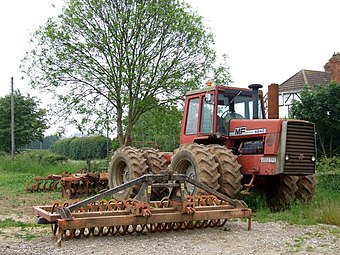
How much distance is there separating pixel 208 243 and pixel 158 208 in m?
1.10

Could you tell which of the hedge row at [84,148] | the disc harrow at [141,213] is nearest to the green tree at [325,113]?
the disc harrow at [141,213]

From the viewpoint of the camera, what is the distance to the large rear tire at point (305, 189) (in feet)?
34.9

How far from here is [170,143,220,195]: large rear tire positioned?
9.38m

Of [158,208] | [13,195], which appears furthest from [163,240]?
[13,195]

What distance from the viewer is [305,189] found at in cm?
1070

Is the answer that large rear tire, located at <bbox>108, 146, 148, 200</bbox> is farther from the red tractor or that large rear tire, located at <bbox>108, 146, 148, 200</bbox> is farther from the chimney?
the chimney

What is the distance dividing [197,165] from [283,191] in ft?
7.13

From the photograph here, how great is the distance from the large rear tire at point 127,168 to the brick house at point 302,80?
61.1ft

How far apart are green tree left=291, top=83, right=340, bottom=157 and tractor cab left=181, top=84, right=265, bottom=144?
9716 millimetres

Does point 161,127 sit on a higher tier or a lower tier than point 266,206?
higher

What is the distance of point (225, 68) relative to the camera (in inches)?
905

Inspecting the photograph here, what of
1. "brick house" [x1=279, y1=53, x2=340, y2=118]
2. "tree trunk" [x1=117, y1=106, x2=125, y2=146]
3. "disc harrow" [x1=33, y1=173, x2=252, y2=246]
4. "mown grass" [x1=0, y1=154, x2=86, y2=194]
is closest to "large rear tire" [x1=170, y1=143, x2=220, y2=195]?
"disc harrow" [x1=33, y1=173, x2=252, y2=246]

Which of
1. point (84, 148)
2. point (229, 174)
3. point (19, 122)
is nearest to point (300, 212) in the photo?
point (229, 174)

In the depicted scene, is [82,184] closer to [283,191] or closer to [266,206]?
[266,206]
